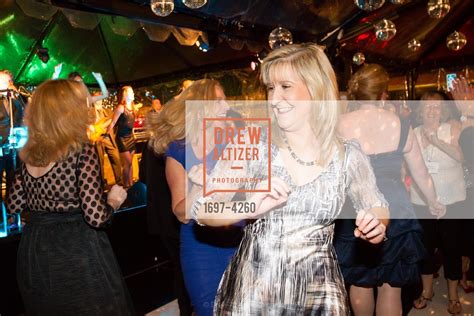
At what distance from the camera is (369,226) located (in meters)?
1.28

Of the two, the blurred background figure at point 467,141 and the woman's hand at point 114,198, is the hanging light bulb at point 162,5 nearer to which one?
the woman's hand at point 114,198

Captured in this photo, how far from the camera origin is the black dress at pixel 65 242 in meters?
1.90

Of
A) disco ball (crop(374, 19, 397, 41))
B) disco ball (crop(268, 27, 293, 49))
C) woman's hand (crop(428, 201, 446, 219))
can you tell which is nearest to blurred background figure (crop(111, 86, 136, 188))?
disco ball (crop(268, 27, 293, 49))

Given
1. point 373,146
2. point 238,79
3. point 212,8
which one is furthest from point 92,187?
point 238,79

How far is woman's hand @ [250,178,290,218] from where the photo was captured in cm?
120

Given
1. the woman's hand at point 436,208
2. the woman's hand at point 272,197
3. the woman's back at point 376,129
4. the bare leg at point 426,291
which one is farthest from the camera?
the bare leg at point 426,291

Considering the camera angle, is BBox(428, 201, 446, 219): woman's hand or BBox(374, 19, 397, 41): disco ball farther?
BBox(374, 19, 397, 41): disco ball

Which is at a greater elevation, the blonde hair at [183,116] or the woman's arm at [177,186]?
the blonde hair at [183,116]

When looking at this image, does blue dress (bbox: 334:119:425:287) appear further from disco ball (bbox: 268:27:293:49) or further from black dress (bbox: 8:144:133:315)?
disco ball (bbox: 268:27:293:49)

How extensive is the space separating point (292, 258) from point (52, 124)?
1.23m

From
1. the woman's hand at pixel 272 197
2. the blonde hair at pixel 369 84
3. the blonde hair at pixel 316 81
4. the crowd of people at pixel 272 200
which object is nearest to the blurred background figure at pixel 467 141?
the crowd of people at pixel 272 200

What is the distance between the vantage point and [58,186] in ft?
6.20

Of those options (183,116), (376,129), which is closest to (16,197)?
(183,116)

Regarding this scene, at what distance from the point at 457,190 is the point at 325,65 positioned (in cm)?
258
